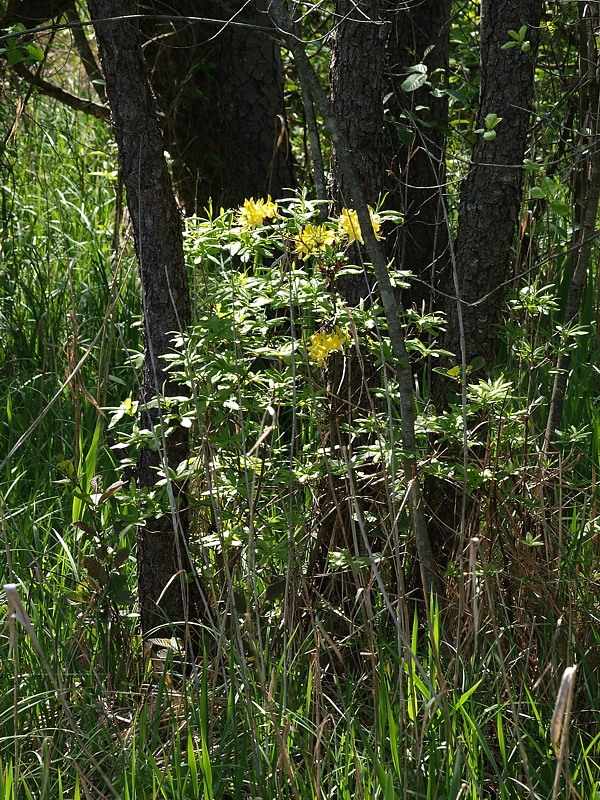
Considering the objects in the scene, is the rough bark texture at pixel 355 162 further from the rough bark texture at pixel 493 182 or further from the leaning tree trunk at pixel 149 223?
the leaning tree trunk at pixel 149 223

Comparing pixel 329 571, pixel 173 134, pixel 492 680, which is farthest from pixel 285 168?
pixel 492 680

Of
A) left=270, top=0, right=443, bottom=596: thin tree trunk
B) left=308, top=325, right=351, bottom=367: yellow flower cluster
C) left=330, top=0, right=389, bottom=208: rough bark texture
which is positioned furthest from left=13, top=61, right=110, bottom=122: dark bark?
left=308, top=325, right=351, bottom=367: yellow flower cluster

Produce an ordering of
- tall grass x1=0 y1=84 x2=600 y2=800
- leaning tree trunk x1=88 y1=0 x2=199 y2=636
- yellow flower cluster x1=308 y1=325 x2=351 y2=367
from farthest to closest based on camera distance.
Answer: leaning tree trunk x1=88 y1=0 x2=199 y2=636 → yellow flower cluster x1=308 y1=325 x2=351 y2=367 → tall grass x1=0 y1=84 x2=600 y2=800

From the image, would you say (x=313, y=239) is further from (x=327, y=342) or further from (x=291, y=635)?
(x=291, y=635)

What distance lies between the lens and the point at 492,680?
6.05 feet

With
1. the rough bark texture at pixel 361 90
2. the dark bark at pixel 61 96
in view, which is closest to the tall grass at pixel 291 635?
the rough bark texture at pixel 361 90

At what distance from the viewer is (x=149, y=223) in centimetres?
195

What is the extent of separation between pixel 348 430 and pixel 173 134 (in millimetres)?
2173

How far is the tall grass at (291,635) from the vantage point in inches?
60.7

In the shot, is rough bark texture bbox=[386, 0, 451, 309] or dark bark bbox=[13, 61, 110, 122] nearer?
rough bark texture bbox=[386, 0, 451, 309]

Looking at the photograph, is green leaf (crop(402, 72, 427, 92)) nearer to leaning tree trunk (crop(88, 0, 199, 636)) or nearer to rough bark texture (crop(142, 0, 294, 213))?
leaning tree trunk (crop(88, 0, 199, 636))

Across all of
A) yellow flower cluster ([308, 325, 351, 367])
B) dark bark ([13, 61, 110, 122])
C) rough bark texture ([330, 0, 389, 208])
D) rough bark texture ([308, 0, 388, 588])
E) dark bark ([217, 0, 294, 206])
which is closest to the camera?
yellow flower cluster ([308, 325, 351, 367])

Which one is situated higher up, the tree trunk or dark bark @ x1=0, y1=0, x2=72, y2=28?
dark bark @ x1=0, y1=0, x2=72, y2=28

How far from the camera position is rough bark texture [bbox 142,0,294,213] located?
3473 millimetres
